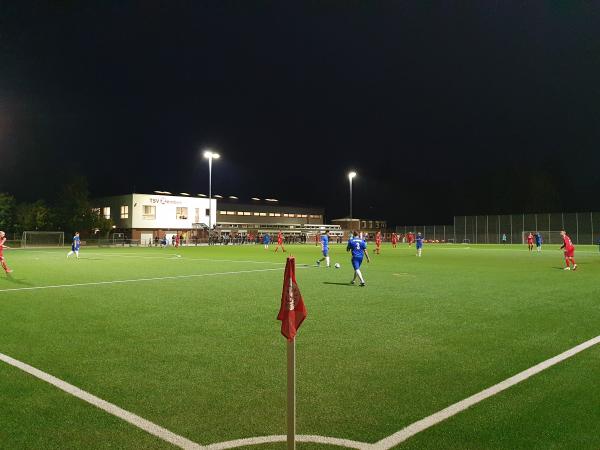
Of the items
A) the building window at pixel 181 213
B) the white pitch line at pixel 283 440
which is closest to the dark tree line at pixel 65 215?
the building window at pixel 181 213

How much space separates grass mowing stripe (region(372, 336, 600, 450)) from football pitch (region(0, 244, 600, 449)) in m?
0.07

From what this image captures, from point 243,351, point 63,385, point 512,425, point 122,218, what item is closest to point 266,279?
point 243,351

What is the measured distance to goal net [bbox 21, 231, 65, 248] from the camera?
61.8 m

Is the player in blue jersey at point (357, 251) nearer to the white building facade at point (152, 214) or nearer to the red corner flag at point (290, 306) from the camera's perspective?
the red corner flag at point (290, 306)

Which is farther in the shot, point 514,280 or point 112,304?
point 514,280

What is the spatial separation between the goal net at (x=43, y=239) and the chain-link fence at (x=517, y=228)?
6863 centimetres

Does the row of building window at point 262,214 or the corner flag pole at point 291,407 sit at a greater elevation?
the row of building window at point 262,214

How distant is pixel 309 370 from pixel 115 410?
2.55 meters

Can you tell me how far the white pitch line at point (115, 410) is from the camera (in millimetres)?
4199

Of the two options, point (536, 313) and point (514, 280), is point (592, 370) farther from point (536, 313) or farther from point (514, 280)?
point (514, 280)

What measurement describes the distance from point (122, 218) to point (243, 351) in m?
78.3

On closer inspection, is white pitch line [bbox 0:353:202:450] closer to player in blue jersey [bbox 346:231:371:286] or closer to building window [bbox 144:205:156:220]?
player in blue jersey [bbox 346:231:371:286]

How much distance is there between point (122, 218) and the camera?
79688 millimetres

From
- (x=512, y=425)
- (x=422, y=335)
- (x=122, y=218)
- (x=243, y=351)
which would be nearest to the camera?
(x=512, y=425)
